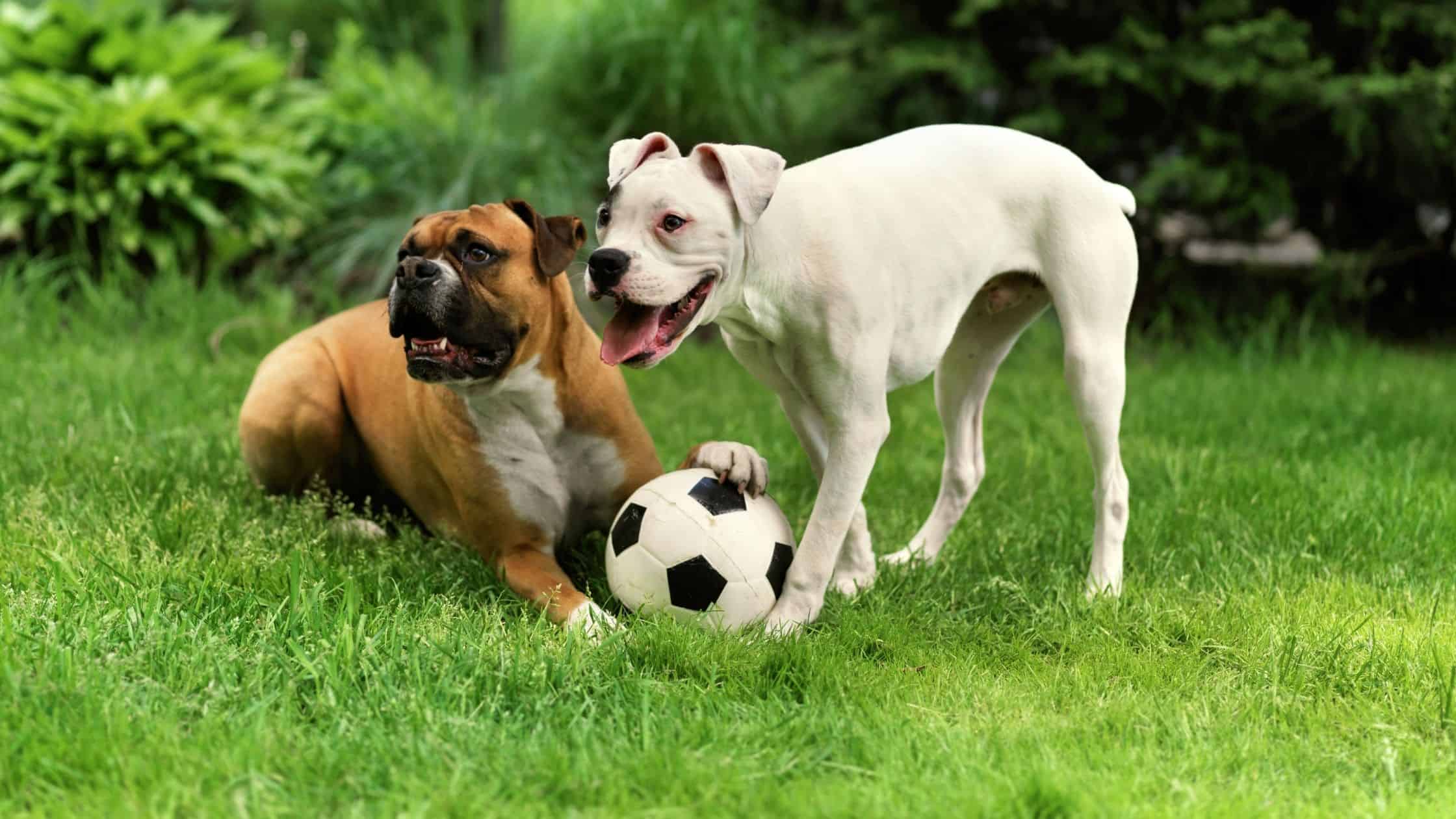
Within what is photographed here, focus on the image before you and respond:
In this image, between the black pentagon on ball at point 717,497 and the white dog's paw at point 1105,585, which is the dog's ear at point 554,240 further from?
the white dog's paw at point 1105,585

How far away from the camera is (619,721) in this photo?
2963 mm

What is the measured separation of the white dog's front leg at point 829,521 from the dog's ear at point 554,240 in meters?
0.93

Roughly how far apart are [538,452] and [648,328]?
34.1 inches

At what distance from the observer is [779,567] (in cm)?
366

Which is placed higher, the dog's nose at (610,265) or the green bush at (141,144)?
the dog's nose at (610,265)

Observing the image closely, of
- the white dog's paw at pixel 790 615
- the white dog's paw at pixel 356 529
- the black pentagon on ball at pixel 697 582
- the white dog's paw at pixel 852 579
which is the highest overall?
the black pentagon on ball at pixel 697 582

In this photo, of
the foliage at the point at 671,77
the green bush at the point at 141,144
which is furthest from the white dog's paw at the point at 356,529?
the foliage at the point at 671,77

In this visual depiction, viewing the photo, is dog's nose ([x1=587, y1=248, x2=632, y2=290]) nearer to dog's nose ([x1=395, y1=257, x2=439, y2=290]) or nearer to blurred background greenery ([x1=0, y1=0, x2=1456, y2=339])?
dog's nose ([x1=395, y1=257, x2=439, y2=290])

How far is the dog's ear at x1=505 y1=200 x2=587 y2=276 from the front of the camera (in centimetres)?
380

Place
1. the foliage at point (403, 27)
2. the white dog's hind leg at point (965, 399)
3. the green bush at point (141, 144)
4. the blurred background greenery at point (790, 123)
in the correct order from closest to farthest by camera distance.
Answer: the white dog's hind leg at point (965, 399) < the blurred background greenery at point (790, 123) < the green bush at point (141, 144) < the foliage at point (403, 27)

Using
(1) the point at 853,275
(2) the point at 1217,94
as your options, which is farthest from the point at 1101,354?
(2) the point at 1217,94

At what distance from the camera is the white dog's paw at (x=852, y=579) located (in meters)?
3.92

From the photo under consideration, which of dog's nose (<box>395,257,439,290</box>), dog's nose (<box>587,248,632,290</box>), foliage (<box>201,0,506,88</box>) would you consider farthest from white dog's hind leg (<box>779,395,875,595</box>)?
foliage (<box>201,0,506,88</box>)

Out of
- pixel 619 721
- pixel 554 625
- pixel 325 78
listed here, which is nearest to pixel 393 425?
pixel 554 625
